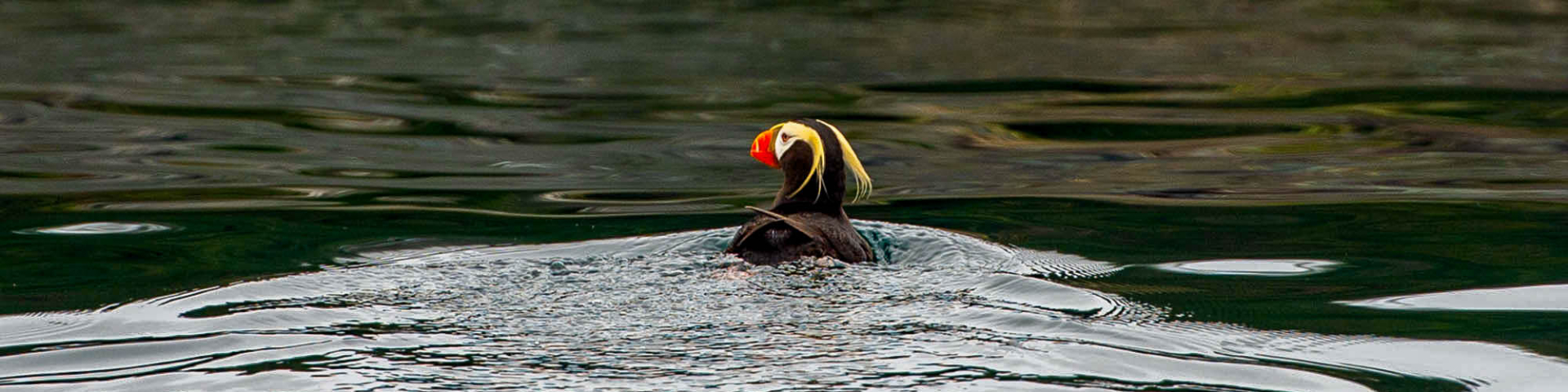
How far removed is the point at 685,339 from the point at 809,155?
7.09 ft

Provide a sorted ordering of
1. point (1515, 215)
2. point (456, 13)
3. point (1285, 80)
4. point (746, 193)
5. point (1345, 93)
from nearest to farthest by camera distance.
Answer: point (1515, 215) < point (746, 193) < point (1345, 93) < point (1285, 80) < point (456, 13)

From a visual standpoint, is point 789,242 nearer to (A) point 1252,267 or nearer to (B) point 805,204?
(B) point 805,204

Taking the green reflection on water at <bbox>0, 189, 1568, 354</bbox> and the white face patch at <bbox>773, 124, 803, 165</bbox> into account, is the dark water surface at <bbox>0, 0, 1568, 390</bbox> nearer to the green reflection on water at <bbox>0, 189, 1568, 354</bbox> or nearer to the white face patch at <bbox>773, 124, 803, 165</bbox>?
the green reflection on water at <bbox>0, 189, 1568, 354</bbox>

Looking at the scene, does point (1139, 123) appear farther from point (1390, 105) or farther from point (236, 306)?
point (236, 306)

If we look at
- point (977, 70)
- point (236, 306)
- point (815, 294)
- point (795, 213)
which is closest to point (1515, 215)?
point (795, 213)

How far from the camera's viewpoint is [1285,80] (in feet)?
41.1

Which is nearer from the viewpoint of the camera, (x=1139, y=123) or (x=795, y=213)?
(x=795, y=213)

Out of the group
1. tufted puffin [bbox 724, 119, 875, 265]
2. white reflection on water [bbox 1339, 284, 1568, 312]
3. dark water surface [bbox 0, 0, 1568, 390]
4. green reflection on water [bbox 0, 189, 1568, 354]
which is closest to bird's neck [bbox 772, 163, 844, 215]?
tufted puffin [bbox 724, 119, 875, 265]

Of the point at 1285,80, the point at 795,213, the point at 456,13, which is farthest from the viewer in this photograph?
the point at 456,13

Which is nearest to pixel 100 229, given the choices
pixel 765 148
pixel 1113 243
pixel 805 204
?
pixel 765 148

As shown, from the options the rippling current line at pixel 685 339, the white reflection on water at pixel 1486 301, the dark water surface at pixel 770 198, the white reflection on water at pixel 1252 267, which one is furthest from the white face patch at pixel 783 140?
the white reflection on water at pixel 1486 301

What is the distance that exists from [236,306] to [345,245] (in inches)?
60.9

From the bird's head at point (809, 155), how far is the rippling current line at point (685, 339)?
714 millimetres

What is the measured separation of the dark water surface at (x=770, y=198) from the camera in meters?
4.66
